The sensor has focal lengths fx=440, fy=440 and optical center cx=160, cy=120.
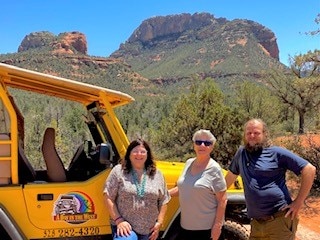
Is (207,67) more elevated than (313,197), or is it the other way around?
(207,67)

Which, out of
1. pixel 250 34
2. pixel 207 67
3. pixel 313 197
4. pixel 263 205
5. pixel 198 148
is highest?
pixel 250 34

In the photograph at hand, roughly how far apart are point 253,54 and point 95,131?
9136 centimetres

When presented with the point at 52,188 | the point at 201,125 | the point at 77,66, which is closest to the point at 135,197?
the point at 52,188

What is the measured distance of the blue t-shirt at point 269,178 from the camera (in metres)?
3.46

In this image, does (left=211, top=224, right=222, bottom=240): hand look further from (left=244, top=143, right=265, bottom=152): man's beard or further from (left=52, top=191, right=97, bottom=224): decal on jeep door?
(left=52, top=191, right=97, bottom=224): decal on jeep door

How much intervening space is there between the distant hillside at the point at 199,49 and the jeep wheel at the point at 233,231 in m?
45.9

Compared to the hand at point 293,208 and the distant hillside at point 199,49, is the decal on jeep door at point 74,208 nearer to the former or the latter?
the hand at point 293,208

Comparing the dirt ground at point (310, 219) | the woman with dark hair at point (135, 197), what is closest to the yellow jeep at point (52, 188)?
the woman with dark hair at point (135, 197)

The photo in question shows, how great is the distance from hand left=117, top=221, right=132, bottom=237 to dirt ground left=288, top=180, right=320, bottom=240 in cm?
483

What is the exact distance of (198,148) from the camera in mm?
3596

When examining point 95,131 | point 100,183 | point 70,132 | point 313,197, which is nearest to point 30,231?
point 100,183

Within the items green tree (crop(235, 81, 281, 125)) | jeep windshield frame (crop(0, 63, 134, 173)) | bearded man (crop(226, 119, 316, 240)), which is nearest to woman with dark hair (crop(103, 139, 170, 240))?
jeep windshield frame (crop(0, 63, 134, 173))

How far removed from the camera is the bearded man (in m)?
3.41

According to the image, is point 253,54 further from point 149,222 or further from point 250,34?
point 149,222
